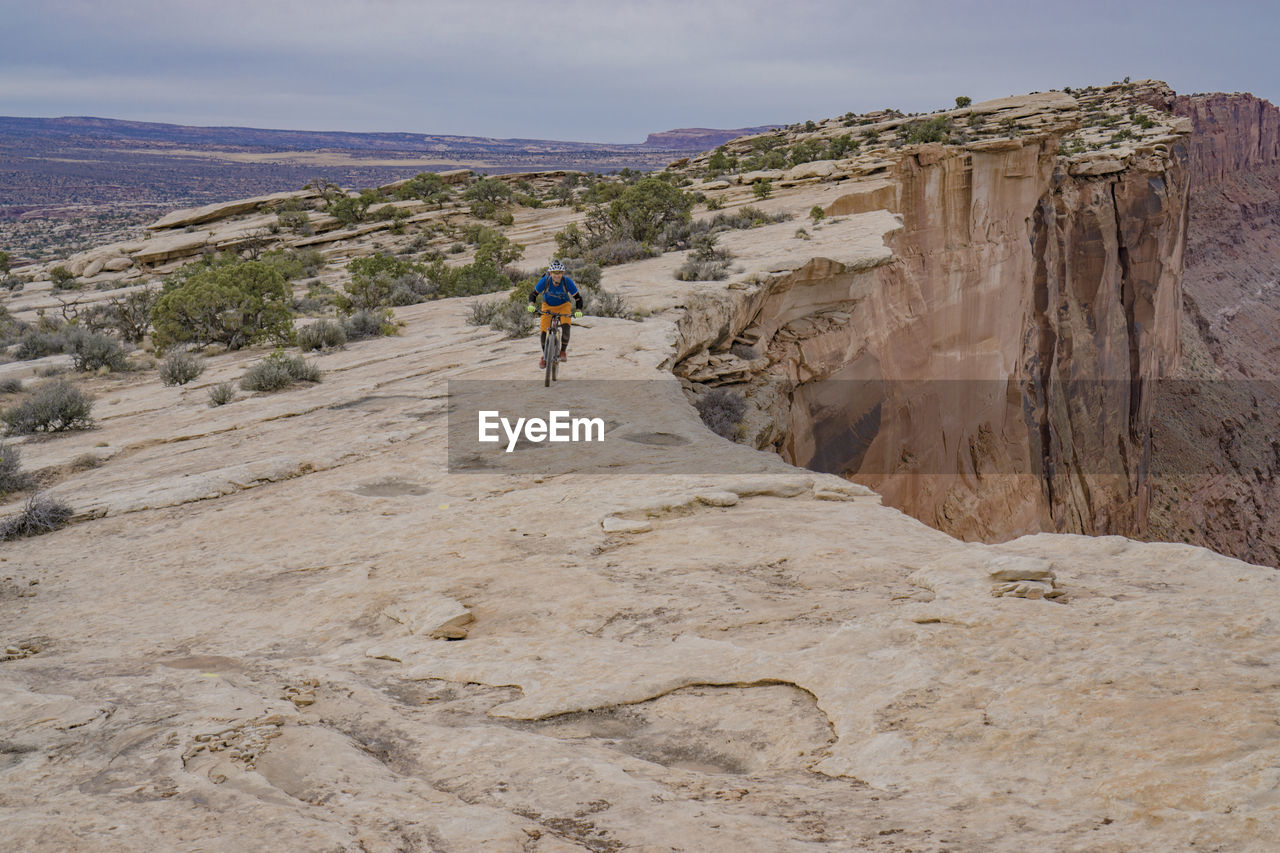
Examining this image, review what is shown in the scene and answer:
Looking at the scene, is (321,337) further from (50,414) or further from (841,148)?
(841,148)

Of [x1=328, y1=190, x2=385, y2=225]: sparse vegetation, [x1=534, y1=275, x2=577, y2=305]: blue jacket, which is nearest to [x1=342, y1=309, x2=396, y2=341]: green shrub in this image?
[x1=534, y1=275, x2=577, y2=305]: blue jacket

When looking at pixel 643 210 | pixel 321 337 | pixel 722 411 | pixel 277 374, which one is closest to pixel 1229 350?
pixel 643 210

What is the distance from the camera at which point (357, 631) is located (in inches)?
211

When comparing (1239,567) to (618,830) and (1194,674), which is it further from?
(618,830)

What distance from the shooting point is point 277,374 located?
1231 cm

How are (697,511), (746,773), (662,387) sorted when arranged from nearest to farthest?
(746,773) → (697,511) → (662,387)

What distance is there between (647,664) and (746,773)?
1.04 m

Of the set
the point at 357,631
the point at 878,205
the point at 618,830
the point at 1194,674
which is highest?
the point at 878,205

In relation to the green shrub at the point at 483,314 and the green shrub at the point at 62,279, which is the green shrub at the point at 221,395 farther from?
the green shrub at the point at 62,279

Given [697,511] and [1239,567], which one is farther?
[697,511]

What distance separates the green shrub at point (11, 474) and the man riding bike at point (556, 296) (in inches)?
239

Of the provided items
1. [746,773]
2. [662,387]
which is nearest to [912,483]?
[662,387]

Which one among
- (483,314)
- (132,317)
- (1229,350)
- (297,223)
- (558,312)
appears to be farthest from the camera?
(1229,350)

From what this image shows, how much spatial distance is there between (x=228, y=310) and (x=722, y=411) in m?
10.4
